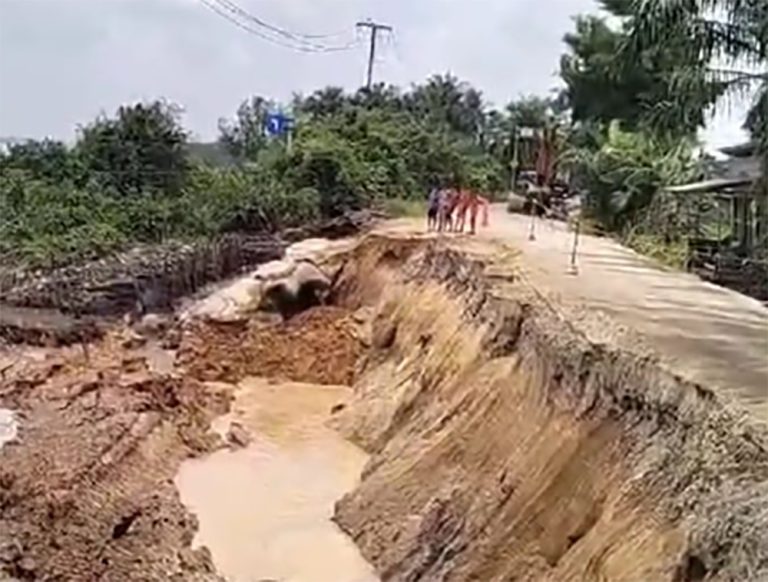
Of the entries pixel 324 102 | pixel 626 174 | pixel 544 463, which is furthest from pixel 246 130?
pixel 544 463

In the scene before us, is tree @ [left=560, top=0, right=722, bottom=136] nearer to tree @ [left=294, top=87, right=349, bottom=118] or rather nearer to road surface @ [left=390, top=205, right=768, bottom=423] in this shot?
tree @ [left=294, top=87, right=349, bottom=118]

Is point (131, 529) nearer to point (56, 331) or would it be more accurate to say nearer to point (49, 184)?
point (56, 331)

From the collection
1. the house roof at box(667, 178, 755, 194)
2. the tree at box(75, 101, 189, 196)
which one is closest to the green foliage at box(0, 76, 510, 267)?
the tree at box(75, 101, 189, 196)

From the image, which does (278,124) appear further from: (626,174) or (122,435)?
(122,435)

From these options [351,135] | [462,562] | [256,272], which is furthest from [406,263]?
[351,135]

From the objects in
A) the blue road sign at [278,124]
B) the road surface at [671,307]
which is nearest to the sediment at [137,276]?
the road surface at [671,307]

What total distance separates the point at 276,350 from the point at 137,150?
14.9 meters

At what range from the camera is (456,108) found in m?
54.6

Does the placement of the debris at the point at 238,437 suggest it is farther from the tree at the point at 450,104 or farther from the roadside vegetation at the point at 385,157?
the tree at the point at 450,104

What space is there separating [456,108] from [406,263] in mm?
31655

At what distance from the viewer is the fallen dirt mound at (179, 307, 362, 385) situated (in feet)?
73.2

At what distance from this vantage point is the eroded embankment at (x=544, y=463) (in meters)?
7.98

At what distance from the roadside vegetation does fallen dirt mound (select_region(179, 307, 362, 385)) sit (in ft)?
19.9

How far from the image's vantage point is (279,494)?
15.5 metres
